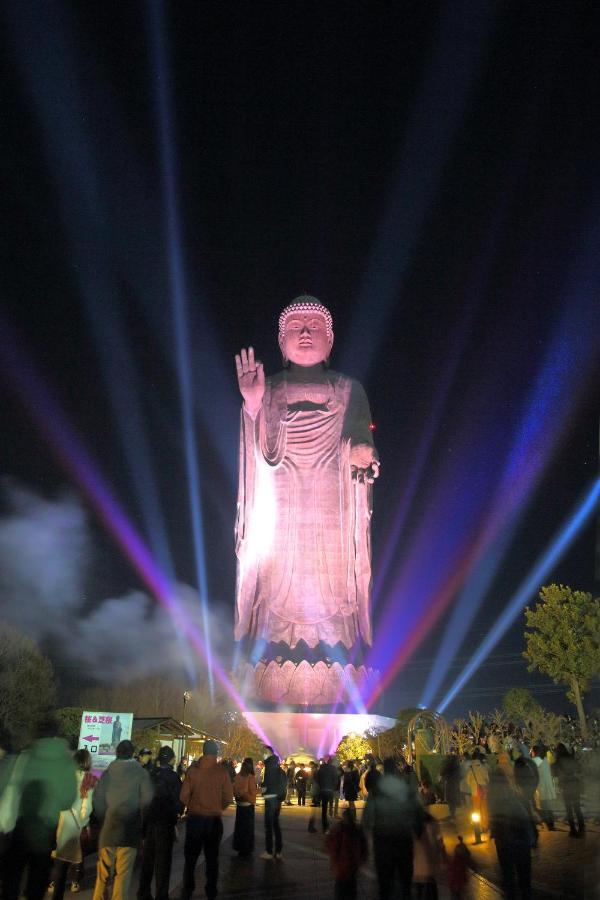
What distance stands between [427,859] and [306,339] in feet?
87.9

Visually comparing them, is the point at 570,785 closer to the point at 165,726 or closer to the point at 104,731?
the point at 104,731

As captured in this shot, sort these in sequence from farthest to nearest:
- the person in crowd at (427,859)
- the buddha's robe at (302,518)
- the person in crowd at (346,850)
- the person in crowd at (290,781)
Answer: the buddha's robe at (302,518) → the person in crowd at (290,781) → the person in crowd at (427,859) → the person in crowd at (346,850)

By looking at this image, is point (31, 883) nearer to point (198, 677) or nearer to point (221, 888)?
point (221, 888)

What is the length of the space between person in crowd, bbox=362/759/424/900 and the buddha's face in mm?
26588

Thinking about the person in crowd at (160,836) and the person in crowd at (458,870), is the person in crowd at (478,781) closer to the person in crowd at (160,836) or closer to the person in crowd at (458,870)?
the person in crowd at (160,836)

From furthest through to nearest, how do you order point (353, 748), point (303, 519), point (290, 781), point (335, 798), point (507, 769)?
point (303, 519), point (353, 748), point (290, 781), point (335, 798), point (507, 769)

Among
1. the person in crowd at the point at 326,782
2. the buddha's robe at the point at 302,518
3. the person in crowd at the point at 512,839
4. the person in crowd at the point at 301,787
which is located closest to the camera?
the person in crowd at the point at 512,839

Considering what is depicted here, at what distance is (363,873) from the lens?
7918 mm

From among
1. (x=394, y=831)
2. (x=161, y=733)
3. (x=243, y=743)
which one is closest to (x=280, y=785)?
(x=394, y=831)

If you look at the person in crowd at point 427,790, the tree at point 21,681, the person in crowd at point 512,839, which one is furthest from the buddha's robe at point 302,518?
the person in crowd at point 512,839

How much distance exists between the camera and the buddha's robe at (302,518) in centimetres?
2853

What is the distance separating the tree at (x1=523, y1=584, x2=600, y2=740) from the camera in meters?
24.5

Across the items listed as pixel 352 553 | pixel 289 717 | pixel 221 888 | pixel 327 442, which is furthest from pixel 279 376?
pixel 221 888

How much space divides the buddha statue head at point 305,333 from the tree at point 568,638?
1221cm
